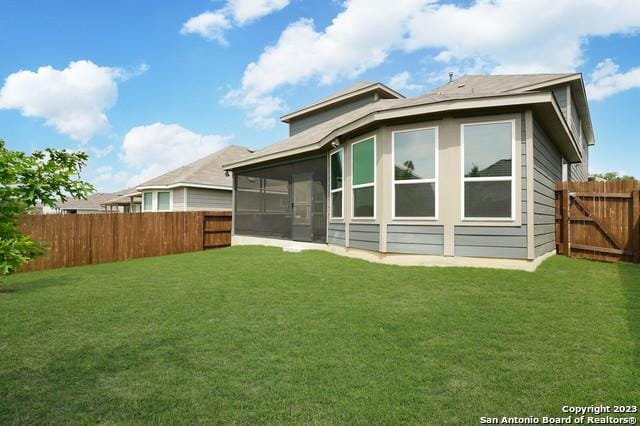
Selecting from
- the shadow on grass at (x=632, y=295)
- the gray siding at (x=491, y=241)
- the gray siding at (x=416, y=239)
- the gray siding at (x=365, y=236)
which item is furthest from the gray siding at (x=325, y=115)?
the shadow on grass at (x=632, y=295)

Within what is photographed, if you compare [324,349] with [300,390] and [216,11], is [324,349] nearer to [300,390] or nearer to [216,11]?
[300,390]

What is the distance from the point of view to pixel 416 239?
675 centimetres

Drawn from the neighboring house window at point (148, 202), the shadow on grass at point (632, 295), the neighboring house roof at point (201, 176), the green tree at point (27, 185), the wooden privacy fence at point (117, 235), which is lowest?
the shadow on grass at point (632, 295)

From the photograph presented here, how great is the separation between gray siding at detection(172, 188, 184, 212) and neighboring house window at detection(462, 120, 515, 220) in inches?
542

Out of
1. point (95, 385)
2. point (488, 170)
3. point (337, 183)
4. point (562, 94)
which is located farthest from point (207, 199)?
point (95, 385)

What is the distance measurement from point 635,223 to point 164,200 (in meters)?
18.1

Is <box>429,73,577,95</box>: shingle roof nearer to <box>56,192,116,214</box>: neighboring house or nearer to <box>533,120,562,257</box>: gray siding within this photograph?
<box>533,120,562,257</box>: gray siding

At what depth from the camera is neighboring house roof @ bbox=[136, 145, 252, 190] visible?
1642 cm

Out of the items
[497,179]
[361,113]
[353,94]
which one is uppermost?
[353,94]

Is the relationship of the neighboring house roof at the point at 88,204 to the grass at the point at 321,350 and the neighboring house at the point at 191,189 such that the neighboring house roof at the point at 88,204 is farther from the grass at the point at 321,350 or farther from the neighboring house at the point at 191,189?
the grass at the point at 321,350

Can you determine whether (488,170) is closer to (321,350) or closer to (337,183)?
(337,183)

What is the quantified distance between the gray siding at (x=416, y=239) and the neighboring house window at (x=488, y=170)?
66 centimetres

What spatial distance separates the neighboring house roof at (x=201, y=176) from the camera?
16.4 metres

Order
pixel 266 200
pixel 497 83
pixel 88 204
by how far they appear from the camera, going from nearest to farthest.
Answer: pixel 497 83 → pixel 266 200 → pixel 88 204
